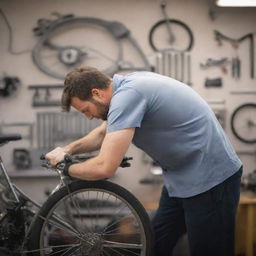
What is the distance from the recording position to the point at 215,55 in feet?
10.9

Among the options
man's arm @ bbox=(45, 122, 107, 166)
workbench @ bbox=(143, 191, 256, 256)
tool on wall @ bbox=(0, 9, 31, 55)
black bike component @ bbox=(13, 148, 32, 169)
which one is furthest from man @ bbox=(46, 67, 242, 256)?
tool on wall @ bbox=(0, 9, 31, 55)

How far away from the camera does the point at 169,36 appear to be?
3287 mm

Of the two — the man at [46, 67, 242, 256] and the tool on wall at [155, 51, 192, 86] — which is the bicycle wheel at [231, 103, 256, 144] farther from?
the man at [46, 67, 242, 256]

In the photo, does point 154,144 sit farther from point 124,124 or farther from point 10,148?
point 10,148

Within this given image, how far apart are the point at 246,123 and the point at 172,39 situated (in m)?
0.96

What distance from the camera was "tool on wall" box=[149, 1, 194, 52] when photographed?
A: 10.7ft

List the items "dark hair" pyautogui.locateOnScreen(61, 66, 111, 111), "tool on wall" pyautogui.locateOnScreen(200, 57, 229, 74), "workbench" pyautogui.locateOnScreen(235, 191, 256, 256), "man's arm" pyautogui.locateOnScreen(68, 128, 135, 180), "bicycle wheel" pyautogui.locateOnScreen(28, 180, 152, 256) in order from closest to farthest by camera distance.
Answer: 1. "man's arm" pyautogui.locateOnScreen(68, 128, 135, 180)
2. "dark hair" pyautogui.locateOnScreen(61, 66, 111, 111)
3. "bicycle wheel" pyautogui.locateOnScreen(28, 180, 152, 256)
4. "workbench" pyautogui.locateOnScreen(235, 191, 256, 256)
5. "tool on wall" pyautogui.locateOnScreen(200, 57, 229, 74)

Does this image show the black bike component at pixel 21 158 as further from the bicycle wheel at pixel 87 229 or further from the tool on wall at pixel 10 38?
the bicycle wheel at pixel 87 229

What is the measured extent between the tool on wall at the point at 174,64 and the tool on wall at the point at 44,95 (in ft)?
2.86

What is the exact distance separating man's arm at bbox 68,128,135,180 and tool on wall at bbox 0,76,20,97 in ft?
6.76

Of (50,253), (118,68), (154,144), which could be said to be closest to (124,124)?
(154,144)

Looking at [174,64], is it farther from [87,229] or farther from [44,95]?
[87,229]

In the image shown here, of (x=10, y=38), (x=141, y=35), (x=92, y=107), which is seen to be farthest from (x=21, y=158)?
(x=92, y=107)

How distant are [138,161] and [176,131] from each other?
1890 mm
